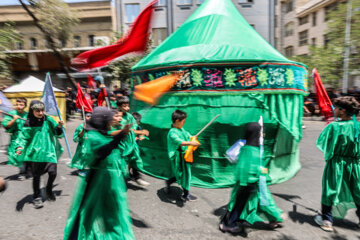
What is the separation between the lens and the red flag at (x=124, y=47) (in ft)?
10.1

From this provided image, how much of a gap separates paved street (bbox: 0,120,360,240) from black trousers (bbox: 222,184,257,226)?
0.21 metres

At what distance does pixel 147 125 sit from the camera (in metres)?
5.67

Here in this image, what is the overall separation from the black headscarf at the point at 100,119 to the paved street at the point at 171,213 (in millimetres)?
1580

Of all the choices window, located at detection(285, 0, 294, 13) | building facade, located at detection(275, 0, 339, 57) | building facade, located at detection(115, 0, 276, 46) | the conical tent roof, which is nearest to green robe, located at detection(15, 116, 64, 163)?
the conical tent roof

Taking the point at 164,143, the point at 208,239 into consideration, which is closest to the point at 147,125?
the point at 164,143

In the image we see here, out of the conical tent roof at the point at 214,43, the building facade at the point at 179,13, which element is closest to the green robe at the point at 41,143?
the conical tent roof at the point at 214,43

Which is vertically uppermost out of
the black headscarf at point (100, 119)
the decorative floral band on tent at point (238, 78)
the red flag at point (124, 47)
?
the red flag at point (124, 47)

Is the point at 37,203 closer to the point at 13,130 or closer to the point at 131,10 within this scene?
the point at 13,130

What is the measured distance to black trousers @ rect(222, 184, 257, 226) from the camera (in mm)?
3248

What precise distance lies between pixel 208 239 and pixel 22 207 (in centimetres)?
291

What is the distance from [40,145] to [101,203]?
→ 2070 mm

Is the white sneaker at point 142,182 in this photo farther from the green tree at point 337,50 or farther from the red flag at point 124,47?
the green tree at point 337,50

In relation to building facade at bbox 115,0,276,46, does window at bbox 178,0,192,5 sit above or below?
above

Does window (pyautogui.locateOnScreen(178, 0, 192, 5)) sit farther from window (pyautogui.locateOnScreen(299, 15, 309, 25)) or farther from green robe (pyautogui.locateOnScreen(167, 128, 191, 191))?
green robe (pyautogui.locateOnScreen(167, 128, 191, 191))
